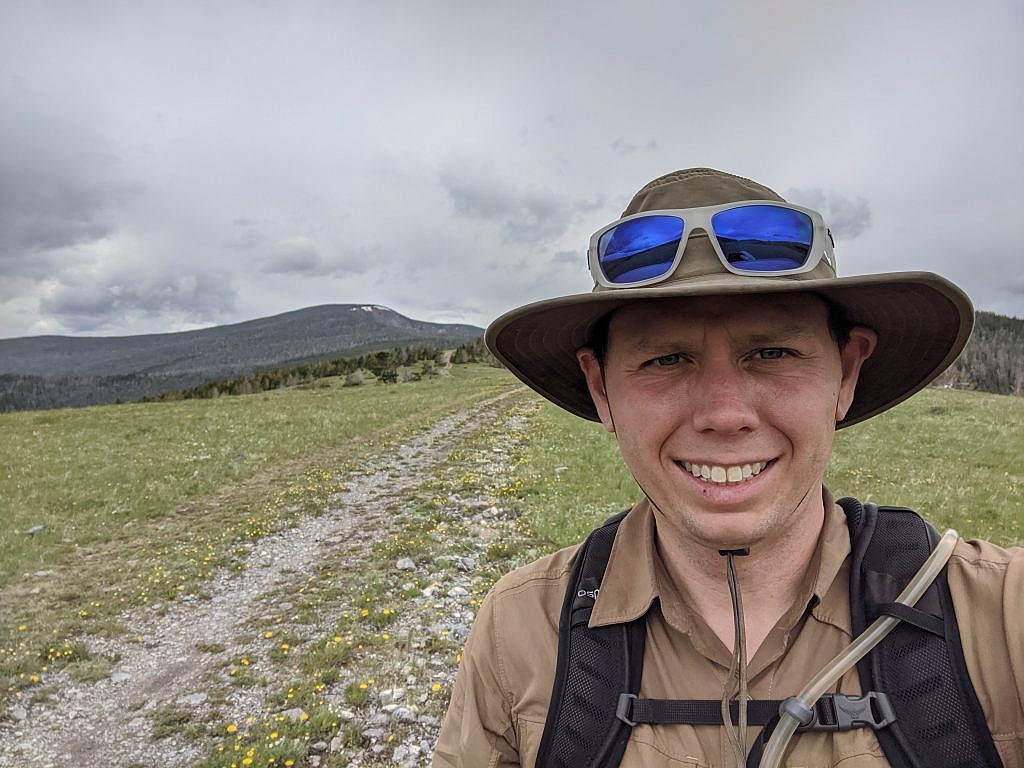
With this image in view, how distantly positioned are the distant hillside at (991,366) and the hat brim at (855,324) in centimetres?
10312

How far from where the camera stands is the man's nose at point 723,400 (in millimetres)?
2057

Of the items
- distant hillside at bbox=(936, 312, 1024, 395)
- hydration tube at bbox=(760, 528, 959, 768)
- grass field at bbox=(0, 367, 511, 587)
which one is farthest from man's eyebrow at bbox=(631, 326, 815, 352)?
distant hillside at bbox=(936, 312, 1024, 395)

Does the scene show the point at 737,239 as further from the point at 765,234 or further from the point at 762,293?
the point at 762,293

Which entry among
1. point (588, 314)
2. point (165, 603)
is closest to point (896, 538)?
point (588, 314)

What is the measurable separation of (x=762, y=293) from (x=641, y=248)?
0.51 meters

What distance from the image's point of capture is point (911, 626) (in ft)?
6.26

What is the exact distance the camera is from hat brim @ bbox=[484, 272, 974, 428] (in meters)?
2.01

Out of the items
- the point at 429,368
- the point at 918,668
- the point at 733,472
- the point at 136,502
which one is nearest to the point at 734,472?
the point at 733,472

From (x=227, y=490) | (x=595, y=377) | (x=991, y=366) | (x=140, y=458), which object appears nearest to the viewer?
(x=595, y=377)

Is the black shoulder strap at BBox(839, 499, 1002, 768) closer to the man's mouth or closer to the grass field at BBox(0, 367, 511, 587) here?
the man's mouth

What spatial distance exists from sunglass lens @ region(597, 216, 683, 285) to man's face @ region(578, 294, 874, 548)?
0.17m

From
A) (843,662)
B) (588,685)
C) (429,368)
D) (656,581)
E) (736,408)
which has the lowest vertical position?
(588,685)

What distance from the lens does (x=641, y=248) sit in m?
2.36

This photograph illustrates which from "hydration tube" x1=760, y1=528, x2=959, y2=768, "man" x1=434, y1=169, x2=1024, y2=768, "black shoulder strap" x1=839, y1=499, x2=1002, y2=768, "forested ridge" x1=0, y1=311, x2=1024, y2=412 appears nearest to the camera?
"black shoulder strap" x1=839, y1=499, x2=1002, y2=768
